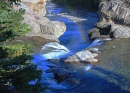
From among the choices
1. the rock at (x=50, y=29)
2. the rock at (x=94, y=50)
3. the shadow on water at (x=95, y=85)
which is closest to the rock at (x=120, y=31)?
the rock at (x=94, y=50)

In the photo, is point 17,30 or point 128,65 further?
point 128,65

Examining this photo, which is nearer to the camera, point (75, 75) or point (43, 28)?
point (75, 75)

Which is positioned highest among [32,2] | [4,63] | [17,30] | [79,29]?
[17,30]

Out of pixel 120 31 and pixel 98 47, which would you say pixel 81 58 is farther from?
pixel 120 31

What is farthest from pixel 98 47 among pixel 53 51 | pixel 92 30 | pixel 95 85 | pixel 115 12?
pixel 115 12

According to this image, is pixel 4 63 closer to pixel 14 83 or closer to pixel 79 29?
pixel 14 83

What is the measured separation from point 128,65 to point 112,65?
1119mm

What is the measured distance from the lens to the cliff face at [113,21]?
27.8 meters

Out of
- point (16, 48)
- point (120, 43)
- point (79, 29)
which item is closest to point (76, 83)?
point (16, 48)

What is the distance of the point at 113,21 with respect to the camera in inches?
1254

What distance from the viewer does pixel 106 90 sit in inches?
621

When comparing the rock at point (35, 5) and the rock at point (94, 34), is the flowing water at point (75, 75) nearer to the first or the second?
the rock at point (94, 34)

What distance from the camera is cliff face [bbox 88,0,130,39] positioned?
27797mm

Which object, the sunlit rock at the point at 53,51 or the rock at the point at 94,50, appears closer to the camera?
the sunlit rock at the point at 53,51
